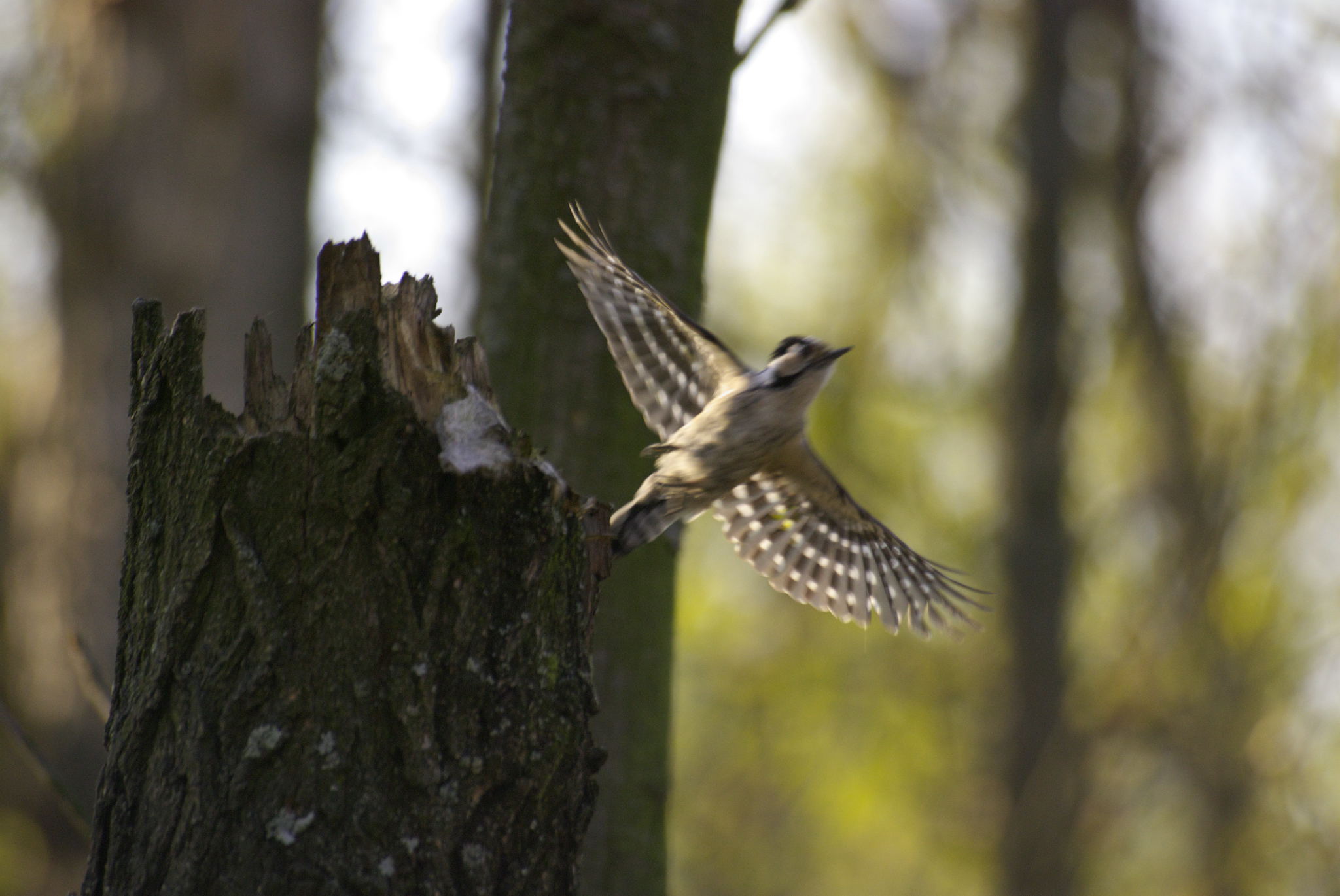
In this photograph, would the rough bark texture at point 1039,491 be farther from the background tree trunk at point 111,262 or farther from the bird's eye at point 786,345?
the background tree trunk at point 111,262

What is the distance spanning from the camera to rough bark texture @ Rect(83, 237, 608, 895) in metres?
1.77

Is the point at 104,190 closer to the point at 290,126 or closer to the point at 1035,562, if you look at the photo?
the point at 290,126

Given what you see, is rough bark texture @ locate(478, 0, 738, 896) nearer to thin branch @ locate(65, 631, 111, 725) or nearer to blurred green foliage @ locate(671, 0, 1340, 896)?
thin branch @ locate(65, 631, 111, 725)

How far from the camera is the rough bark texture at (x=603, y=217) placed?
10.3 ft

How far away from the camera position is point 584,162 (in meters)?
3.18

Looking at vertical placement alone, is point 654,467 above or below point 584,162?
below

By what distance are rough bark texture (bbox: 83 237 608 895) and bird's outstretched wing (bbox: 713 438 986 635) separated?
2.41 metres

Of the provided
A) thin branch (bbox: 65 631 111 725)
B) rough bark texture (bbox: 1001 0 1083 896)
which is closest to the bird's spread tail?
thin branch (bbox: 65 631 111 725)

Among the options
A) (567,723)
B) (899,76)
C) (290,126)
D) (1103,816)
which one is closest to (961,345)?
(899,76)

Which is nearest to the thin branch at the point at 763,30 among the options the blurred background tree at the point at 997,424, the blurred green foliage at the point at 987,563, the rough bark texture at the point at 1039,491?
the blurred background tree at the point at 997,424

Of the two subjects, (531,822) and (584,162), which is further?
(584,162)

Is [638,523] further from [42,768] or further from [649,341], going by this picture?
[42,768]

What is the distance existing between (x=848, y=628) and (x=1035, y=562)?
20.2 ft

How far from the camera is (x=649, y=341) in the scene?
376cm
